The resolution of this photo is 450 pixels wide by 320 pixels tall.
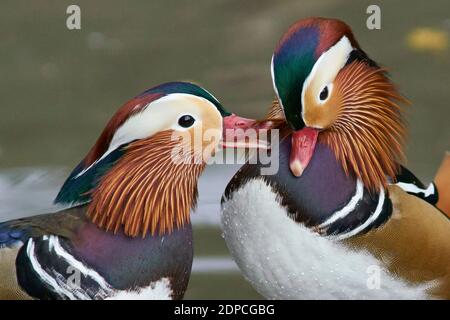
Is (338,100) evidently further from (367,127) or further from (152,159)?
(152,159)

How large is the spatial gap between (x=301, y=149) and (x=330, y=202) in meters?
0.14

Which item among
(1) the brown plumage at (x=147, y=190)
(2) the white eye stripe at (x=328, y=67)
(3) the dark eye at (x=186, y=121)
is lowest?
(1) the brown plumage at (x=147, y=190)

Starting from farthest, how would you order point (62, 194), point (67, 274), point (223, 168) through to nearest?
1. point (223, 168)
2. point (62, 194)
3. point (67, 274)

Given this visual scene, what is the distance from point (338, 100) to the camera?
1939mm

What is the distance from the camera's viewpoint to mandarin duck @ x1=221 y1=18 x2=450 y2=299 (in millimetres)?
1867

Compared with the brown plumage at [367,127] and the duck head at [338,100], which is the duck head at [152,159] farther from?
the brown plumage at [367,127]

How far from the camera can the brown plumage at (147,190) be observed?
1.84m

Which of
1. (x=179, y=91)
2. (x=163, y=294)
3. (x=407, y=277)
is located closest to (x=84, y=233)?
(x=163, y=294)

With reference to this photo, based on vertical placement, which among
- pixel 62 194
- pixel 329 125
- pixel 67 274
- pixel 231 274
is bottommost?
pixel 231 274

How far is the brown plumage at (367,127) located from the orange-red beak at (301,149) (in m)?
0.05

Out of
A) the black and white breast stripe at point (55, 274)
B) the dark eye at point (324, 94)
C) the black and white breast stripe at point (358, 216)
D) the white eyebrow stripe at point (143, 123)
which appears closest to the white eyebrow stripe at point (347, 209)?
the black and white breast stripe at point (358, 216)
